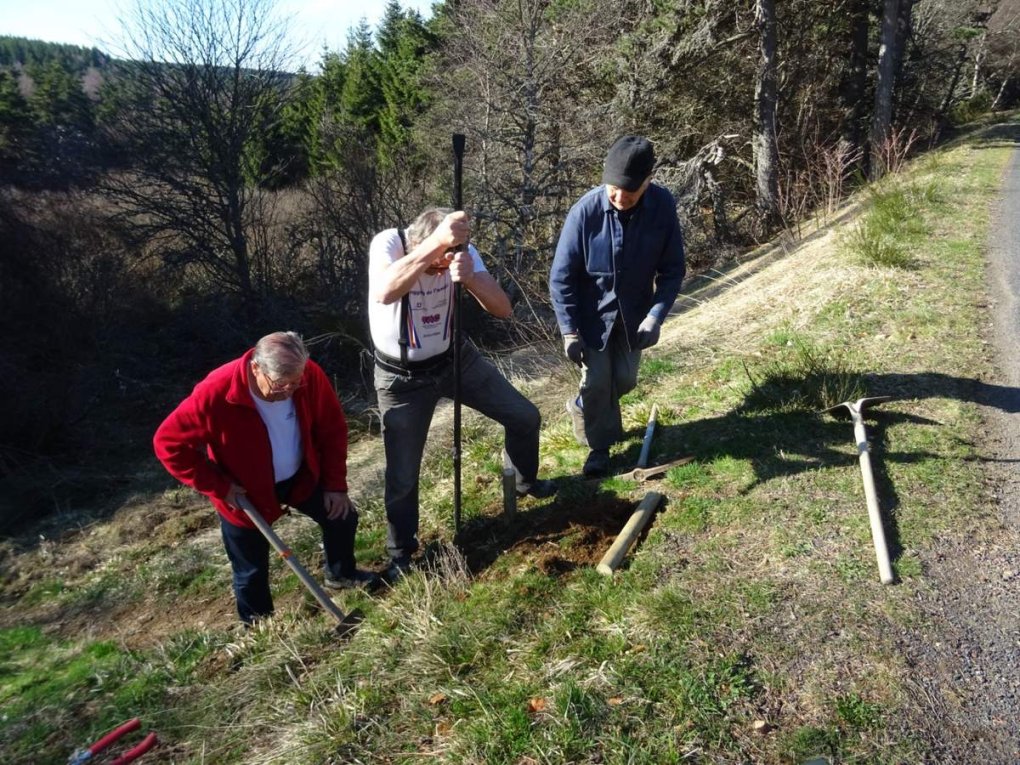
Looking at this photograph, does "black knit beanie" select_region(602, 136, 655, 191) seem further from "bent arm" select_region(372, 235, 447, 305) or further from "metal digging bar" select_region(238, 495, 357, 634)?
"metal digging bar" select_region(238, 495, 357, 634)

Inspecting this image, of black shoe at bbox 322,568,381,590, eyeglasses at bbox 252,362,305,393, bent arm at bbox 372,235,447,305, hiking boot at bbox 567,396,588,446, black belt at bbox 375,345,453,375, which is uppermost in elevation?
bent arm at bbox 372,235,447,305

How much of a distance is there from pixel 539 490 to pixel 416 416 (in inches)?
43.9

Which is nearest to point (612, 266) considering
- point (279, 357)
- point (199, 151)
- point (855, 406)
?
point (855, 406)

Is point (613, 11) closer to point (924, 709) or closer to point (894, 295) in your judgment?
point (894, 295)

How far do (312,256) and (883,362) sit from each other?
11.4m

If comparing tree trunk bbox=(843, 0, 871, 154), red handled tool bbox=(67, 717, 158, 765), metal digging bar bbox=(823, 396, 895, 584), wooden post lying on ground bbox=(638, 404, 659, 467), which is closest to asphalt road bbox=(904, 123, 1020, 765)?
metal digging bar bbox=(823, 396, 895, 584)

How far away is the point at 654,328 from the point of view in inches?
153

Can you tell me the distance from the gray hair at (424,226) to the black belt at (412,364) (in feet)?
2.05

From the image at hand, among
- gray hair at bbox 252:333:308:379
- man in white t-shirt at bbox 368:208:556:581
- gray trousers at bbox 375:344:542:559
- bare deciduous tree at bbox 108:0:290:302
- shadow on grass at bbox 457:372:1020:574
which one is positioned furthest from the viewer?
bare deciduous tree at bbox 108:0:290:302

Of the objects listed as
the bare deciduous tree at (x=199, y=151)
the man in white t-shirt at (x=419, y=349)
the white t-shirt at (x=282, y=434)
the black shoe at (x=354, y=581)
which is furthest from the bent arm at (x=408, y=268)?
the bare deciduous tree at (x=199, y=151)

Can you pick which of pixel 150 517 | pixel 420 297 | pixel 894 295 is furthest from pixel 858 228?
pixel 150 517

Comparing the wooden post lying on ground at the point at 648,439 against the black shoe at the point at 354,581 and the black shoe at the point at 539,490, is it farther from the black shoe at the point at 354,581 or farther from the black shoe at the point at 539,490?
the black shoe at the point at 354,581

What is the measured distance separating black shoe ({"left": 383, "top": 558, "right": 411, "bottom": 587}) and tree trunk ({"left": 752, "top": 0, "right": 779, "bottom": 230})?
1218 centimetres

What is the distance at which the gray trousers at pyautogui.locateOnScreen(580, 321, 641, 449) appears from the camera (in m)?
4.14
